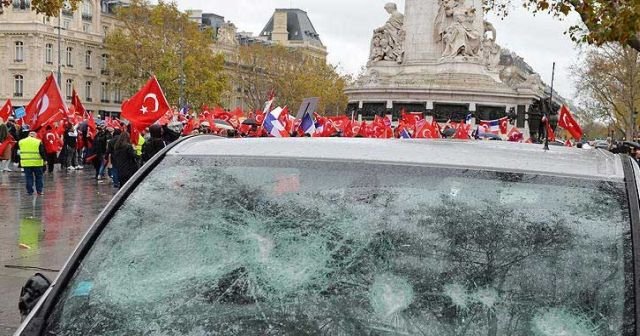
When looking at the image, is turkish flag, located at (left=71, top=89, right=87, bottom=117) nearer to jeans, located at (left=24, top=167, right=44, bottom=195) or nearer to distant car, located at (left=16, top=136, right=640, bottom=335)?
jeans, located at (left=24, top=167, right=44, bottom=195)

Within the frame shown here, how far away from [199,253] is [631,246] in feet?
4.12

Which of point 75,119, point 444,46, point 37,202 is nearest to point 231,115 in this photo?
point 75,119

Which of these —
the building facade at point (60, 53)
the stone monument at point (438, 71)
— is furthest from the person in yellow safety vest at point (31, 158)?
the building facade at point (60, 53)

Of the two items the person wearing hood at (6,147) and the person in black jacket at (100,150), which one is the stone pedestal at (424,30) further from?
the person wearing hood at (6,147)

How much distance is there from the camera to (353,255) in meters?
2.61

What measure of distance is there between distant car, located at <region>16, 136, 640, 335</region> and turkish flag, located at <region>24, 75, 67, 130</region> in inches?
712

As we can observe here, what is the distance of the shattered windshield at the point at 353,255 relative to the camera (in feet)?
7.86

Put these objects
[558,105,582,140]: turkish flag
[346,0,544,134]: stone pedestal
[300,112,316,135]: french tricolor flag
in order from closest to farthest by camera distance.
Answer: [300,112,316,135]: french tricolor flag < [558,105,582,140]: turkish flag < [346,0,544,134]: stone pedestal

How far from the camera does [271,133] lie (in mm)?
19641

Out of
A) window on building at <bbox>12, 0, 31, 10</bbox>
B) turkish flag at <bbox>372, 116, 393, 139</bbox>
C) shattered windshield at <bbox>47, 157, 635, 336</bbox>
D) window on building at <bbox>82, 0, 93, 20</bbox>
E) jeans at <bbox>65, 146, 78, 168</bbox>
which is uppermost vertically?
window on building at <bbox>82, 0, 93, 20</bbox>

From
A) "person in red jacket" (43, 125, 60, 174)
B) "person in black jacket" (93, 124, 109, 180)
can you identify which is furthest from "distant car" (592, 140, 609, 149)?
"person in red jacket" (43, 125, 60, 174)

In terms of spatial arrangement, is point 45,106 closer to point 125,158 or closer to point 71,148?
point 125,158

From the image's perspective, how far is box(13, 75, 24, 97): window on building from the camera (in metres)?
72.8

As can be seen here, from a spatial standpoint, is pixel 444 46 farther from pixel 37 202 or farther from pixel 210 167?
pixel 210 167
